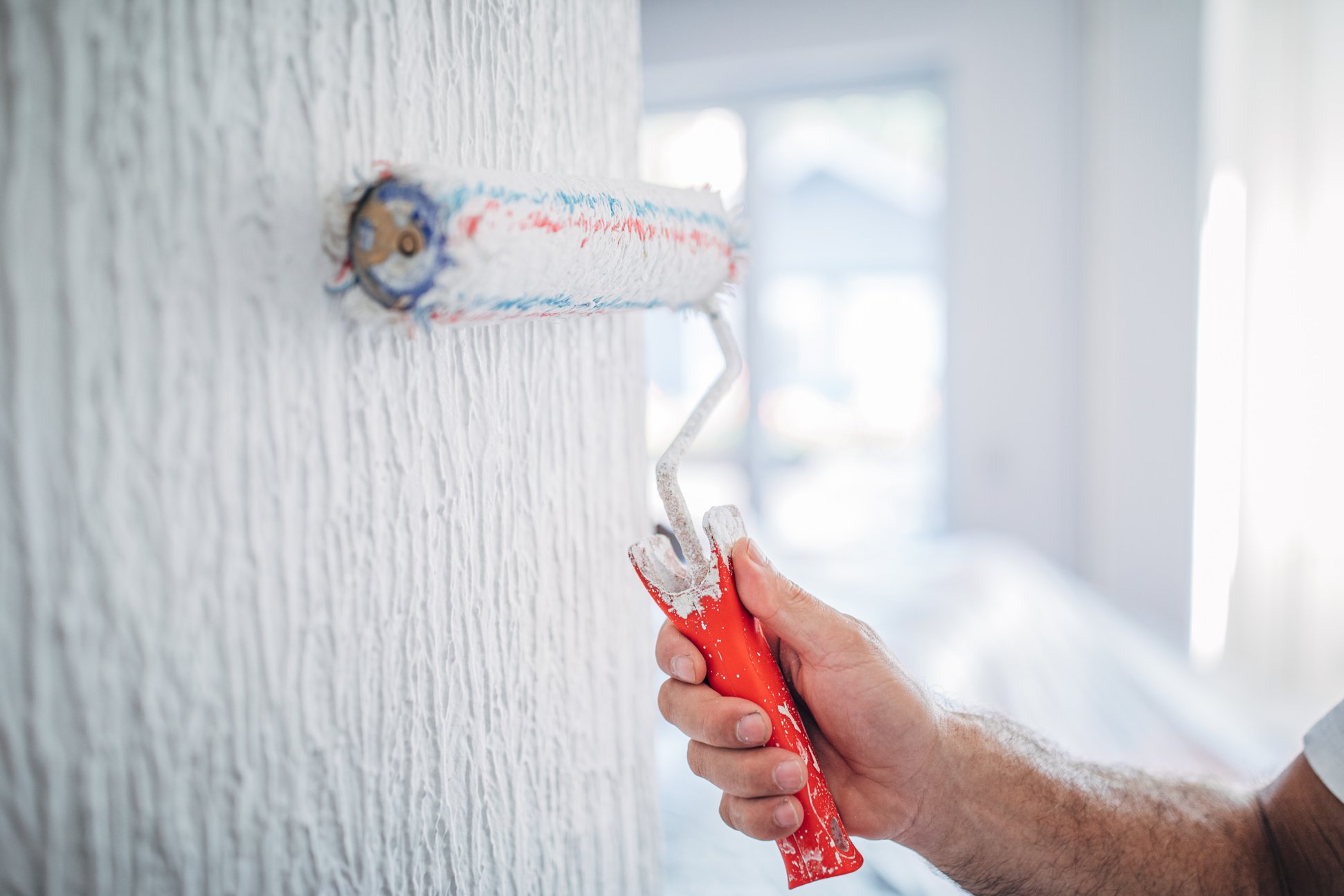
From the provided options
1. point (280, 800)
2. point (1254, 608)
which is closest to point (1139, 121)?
point (1254, 608)

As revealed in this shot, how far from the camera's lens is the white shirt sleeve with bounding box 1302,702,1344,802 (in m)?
0.62

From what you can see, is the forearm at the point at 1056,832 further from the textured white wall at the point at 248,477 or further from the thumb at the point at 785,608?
the textured white wall at the point at 248,477

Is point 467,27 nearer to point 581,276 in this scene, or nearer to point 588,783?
point 581,276

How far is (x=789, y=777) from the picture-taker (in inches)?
18.5

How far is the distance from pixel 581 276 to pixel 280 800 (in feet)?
0.76

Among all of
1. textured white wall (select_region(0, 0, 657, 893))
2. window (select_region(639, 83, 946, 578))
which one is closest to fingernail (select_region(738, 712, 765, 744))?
textured white wall (select_region(0, 0, 657, 893))

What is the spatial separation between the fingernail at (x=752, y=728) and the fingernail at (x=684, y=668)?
0.04m

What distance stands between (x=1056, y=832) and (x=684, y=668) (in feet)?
1.12

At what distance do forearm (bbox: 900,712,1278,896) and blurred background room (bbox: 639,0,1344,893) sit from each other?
0.35 m

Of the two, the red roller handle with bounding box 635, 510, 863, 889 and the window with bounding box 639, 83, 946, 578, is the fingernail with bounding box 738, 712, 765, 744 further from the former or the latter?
the window with bounding box 639, 83, 946, 578

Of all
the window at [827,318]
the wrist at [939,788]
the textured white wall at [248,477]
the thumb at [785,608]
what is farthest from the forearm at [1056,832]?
the window at [827,318]

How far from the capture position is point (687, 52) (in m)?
2.99

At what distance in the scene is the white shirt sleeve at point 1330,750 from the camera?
617 millimetres

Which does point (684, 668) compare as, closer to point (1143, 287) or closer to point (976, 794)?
point (976, 794)
